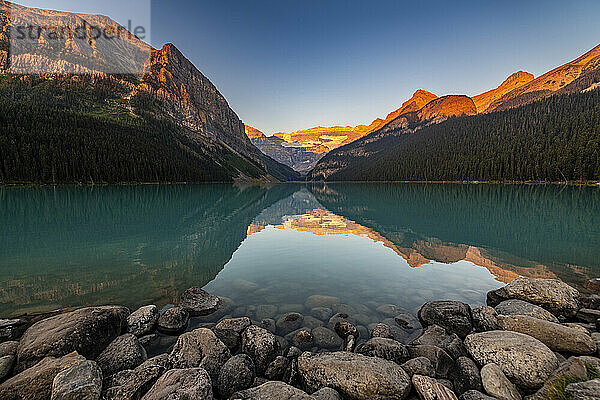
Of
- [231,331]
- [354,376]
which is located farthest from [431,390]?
[231,331]

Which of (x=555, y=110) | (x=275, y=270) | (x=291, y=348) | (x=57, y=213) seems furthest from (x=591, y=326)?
(x=555, y=110)

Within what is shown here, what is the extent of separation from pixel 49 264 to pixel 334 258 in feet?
63.3

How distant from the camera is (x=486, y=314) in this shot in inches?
380

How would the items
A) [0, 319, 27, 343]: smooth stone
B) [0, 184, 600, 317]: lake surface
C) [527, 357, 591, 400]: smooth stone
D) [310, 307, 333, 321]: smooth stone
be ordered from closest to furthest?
[527, 357, 591, 400]: smooth stone, [0, 319, 27, 343]: smooth stone, [310, 307, 333, 321]: smooth stone, [0, 184, 600, 317]: lake surface

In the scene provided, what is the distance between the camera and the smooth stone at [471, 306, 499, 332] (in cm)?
923

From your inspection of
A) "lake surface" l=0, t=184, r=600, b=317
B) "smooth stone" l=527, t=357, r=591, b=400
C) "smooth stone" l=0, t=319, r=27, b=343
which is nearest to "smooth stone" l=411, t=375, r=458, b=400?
"smooth stone" l=527, t=357, r=591, b=400

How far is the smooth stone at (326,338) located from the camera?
895 cm

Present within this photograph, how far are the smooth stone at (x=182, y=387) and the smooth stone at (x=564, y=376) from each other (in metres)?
7.18

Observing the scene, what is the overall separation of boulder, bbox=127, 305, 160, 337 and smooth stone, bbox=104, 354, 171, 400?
114 inches

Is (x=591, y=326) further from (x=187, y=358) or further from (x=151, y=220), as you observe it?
(x=151, y=220)

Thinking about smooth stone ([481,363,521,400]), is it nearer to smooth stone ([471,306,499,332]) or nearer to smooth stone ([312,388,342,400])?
smooth stone ([471,306,499,332])

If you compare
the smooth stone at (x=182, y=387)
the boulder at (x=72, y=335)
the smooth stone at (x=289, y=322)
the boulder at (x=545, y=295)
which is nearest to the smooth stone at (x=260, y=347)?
the smooth stone at (x=289, y=322)

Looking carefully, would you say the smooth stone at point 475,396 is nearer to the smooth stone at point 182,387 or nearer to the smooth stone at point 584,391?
the smooth stone at point 584,391

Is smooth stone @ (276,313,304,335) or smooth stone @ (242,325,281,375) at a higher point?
smooth stone @ (242,325,281,375)
